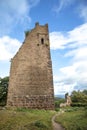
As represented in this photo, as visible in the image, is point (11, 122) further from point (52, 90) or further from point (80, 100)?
point (80, 100)

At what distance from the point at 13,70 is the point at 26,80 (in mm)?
3091

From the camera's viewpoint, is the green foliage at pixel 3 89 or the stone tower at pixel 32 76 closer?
the stone tower at pixel 32 76

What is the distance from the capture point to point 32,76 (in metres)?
37.1

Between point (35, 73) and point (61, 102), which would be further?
point (61, 102)

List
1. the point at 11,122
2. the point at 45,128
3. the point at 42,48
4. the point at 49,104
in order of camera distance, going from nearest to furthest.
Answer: the point at 45,128 → the point at 11,122 → the point at 49,104 → the point at 42,48

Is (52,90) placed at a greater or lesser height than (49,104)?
greater

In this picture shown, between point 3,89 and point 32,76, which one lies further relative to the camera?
point 3,89

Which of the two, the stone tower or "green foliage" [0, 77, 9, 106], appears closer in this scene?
the stone tower

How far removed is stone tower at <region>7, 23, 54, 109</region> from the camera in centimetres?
3612

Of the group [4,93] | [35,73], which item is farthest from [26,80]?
[4,93]

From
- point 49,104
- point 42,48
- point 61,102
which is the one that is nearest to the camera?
point 49,104

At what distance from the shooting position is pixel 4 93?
48.6 metres

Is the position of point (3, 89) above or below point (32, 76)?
below

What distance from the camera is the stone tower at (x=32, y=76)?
36.1 metres
